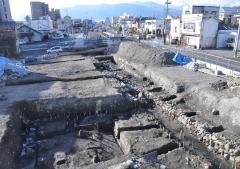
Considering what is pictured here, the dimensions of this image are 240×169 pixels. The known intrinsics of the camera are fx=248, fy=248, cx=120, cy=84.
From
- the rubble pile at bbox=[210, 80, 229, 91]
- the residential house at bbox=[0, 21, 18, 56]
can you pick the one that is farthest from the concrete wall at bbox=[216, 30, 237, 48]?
the residential house at bbox=[0, 21, 18, 56]

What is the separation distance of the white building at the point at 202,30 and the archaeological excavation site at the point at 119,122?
19.2 metres

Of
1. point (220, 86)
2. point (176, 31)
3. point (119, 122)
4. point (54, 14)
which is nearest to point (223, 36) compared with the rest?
point (176, 31)

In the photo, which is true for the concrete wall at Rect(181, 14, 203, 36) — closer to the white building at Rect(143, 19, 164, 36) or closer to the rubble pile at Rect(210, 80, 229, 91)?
the white building at Rect(143, 19, 164, 36)

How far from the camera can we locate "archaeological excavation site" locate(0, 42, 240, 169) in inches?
418

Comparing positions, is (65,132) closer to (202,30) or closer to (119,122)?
(119,122)

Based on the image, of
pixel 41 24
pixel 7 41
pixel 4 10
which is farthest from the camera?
pixel 41 24

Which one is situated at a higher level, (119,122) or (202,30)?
(202,30)

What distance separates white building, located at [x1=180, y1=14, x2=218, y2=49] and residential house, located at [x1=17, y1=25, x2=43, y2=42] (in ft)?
111

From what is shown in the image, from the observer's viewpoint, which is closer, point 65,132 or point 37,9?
point 65,132

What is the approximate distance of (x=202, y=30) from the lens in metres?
37.3

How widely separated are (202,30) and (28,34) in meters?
36.7

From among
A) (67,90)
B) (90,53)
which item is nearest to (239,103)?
(67,90)

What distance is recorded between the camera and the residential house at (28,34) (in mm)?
52844

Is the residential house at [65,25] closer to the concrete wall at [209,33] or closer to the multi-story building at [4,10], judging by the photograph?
the multi-story building at [4,10]
